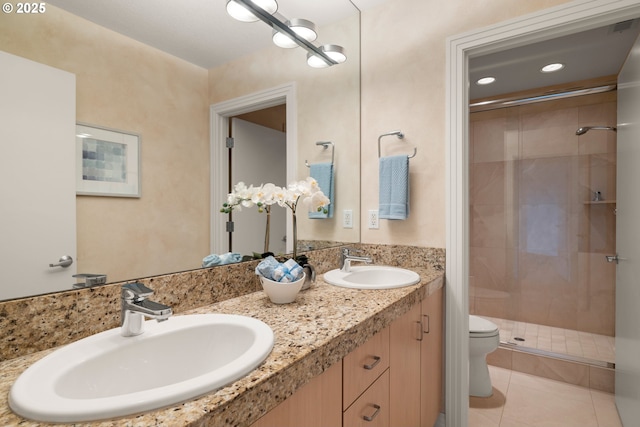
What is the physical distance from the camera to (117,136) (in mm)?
900

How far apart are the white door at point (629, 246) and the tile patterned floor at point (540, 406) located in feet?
0.47

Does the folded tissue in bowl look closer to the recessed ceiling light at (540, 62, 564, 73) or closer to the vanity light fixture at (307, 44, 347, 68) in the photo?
the vanity light fixture at (307, 44, 347, 68)

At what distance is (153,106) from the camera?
989 mm

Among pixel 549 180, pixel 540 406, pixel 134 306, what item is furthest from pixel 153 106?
pixel 549 180

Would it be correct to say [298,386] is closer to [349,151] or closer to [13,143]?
[13,143]

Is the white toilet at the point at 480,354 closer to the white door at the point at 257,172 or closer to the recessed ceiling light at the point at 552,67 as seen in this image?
the white door at the point at 257,172

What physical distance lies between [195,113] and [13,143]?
1.68 feet

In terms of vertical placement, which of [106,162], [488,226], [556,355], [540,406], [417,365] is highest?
[106,162]

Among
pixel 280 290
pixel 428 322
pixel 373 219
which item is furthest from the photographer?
pixel 373 219

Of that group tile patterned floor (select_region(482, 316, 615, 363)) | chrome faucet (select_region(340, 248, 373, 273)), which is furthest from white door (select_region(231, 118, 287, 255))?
tile patterned floor (select_region(482, 316, 615, 363))

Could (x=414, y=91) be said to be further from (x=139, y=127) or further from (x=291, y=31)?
(x=139, y=127)

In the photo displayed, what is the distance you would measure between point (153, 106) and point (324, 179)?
1036 mm

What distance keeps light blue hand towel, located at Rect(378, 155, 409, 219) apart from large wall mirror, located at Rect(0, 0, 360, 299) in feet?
1.74

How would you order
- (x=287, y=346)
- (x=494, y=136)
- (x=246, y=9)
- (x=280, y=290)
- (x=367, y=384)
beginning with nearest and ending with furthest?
1. (x=287, y=346)
2. (x=367, y=384)
3. (x=280, y=290)
4. (x=246, y=9)
5. (x=494, y=136)
